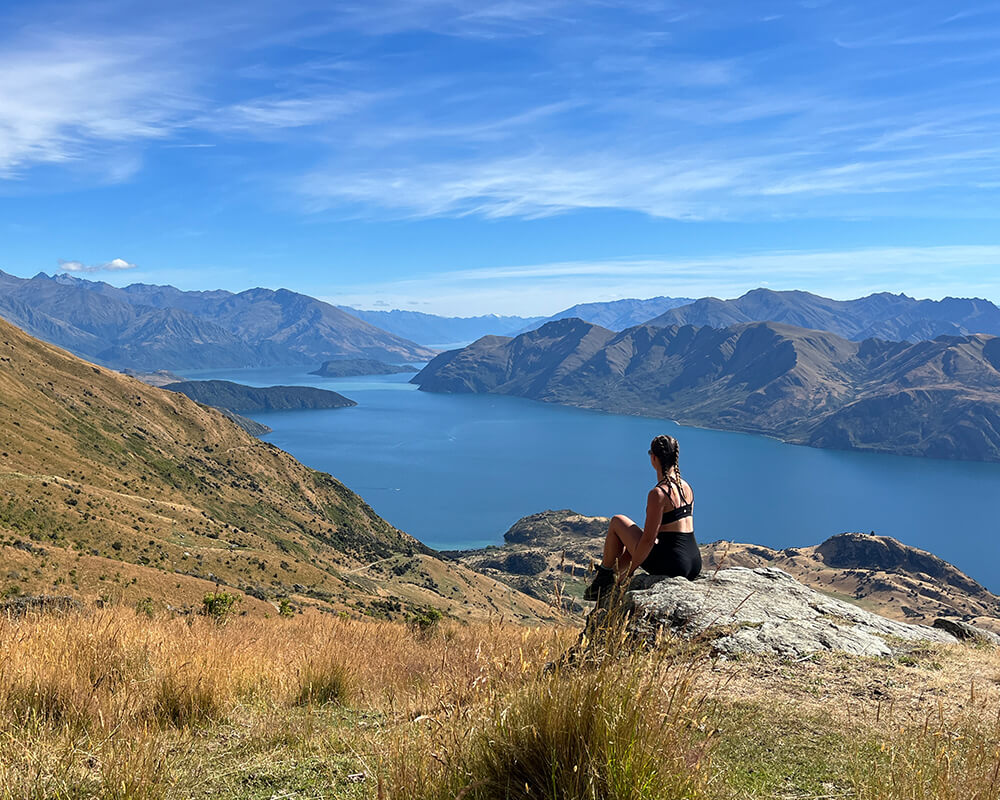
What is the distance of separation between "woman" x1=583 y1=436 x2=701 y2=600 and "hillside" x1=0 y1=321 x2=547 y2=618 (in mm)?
12813

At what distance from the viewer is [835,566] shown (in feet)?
414

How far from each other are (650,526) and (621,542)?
842 millimetres

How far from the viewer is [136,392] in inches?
3802

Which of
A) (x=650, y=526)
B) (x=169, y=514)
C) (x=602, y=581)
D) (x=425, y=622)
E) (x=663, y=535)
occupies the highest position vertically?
(x=650, y=526)

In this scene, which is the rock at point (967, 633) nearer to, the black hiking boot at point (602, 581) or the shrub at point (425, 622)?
the black hiking boot at point (602, 581)

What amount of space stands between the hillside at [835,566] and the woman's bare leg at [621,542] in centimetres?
9068

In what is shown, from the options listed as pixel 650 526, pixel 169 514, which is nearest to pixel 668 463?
pixel 650 526

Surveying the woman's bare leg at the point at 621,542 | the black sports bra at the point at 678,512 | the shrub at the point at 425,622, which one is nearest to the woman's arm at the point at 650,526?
the woman's bare leg at the point at 621,542

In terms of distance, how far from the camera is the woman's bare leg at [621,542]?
7.51 meters

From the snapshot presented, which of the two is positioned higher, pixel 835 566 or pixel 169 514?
pixel 169 514

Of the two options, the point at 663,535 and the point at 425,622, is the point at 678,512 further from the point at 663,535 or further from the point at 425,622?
the point at 425,622

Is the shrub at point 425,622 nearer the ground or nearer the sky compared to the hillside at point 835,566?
nearer the sky

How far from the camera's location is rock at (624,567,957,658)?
6852 millimetres

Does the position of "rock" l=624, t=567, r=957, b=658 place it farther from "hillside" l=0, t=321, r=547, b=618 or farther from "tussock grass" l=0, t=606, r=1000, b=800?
"hillside" l=0, t=321, r=547, b=618
